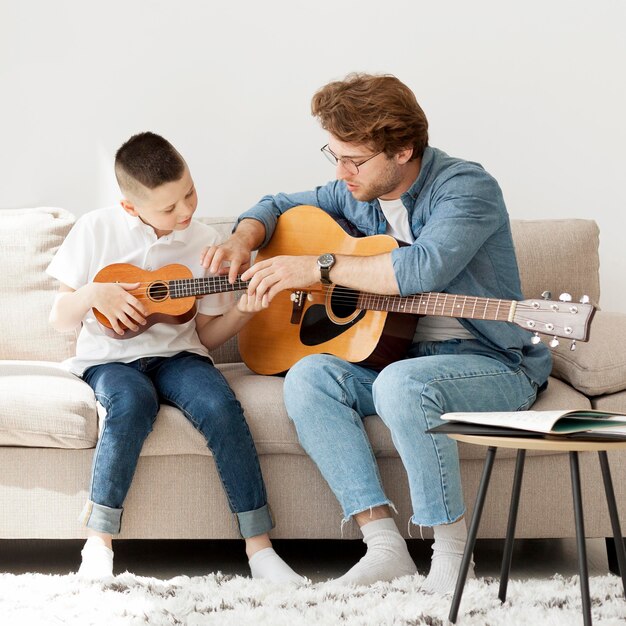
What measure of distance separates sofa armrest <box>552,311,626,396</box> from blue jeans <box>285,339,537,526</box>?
0.15 metres

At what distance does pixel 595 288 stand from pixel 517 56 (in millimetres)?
885

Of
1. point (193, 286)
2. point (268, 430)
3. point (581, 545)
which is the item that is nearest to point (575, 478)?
point (581, 545)

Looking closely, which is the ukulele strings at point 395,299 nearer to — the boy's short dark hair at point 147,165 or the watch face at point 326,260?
the watch face at point 326,260

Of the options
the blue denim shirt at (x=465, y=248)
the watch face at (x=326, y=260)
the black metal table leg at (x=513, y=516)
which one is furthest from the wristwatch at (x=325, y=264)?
the black metal table leg at (x=513, y=516)

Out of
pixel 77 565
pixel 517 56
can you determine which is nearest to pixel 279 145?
pixel 517 56

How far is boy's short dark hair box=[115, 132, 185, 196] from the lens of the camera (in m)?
2.01

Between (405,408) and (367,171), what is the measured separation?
1.88 ft

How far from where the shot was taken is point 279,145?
296 centimetres

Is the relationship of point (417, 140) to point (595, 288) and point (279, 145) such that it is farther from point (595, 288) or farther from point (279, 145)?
point (279, 145)

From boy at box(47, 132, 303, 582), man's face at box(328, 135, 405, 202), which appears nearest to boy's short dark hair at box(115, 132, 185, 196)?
boy at box(47, 132, 303, 582)

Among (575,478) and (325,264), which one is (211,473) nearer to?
(325,264)

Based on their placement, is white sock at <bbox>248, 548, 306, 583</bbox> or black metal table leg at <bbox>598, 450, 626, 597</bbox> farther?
white sock at <bbox>248, 548, 306, 583</bbox>

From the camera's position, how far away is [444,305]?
1.87m

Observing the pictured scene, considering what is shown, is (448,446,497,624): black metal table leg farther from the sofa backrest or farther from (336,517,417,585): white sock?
the sofa backrest
